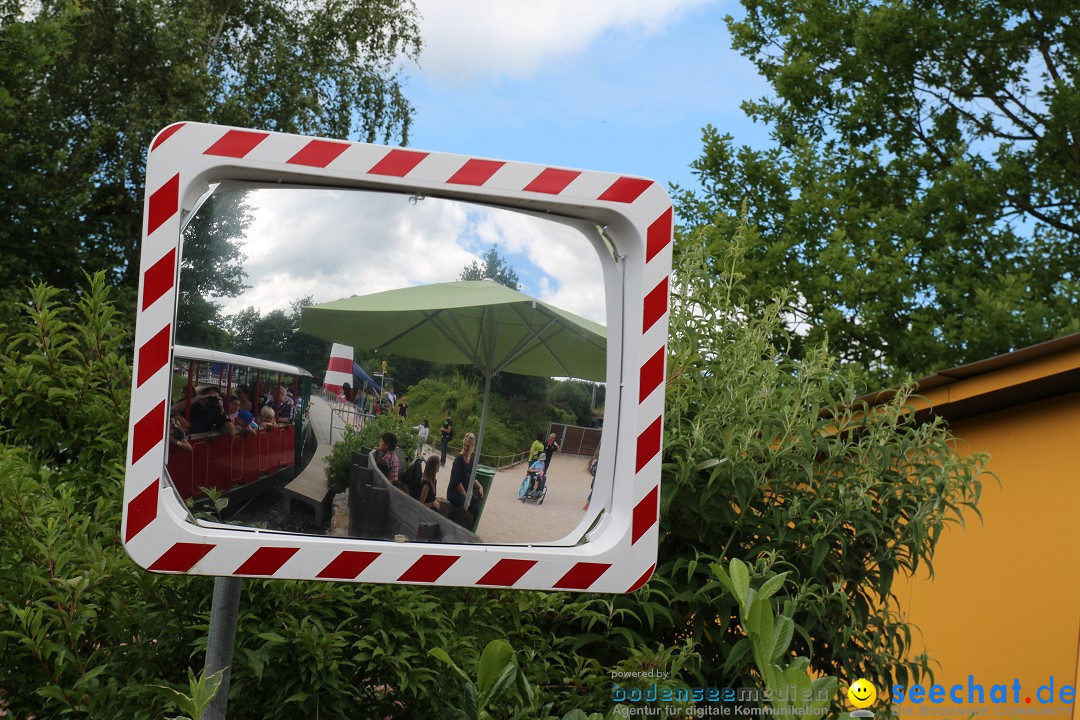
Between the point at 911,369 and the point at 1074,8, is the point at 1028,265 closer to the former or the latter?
the point at 911,369

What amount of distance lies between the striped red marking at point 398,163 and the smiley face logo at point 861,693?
2416 millimetres

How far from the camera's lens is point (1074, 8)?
660 inches

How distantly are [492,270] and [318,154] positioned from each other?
444 millimetres

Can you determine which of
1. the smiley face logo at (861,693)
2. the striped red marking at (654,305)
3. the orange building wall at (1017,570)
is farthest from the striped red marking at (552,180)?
the orange building wall at (1017,570)

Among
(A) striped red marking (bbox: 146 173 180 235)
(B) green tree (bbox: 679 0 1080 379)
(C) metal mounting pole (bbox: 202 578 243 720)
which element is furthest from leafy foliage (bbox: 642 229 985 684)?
(B) green tree (bbox: 679 0 1080 379)

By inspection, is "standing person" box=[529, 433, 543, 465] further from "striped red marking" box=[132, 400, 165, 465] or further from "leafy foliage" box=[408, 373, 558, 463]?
"striped red marking" box=[132, 400, 165, 465]

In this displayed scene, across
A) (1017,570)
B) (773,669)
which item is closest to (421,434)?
(773,669)

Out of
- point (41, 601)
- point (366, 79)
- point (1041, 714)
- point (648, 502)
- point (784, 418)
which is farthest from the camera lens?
point (366, 79)

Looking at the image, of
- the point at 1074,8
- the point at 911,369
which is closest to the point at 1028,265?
the point at 911,369

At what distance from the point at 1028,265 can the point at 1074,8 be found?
15.5 ft

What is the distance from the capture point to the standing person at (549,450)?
2117mm

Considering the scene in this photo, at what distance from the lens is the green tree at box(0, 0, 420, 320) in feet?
73.4

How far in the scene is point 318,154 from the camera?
78.5 inches

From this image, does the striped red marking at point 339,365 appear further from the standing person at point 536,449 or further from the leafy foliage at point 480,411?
the standing person at point 536,449
